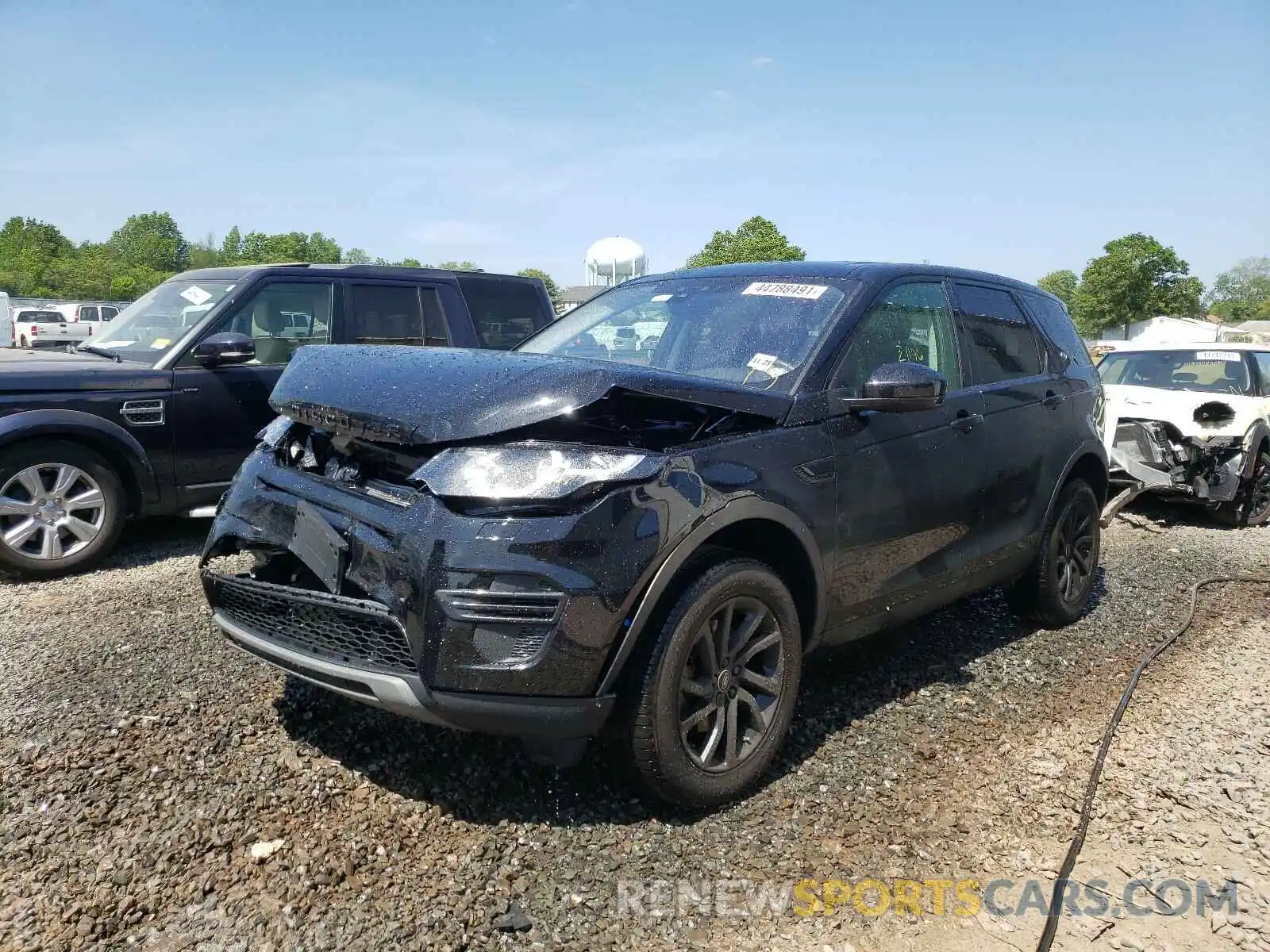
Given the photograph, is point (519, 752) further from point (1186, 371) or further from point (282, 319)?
point (1186, 371)

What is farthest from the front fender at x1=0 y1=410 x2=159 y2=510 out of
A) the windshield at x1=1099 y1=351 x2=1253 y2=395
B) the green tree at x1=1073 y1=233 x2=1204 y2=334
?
the green tree at x1=1073 y1=233 x2=1204 y2=334

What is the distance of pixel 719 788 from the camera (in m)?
2.87

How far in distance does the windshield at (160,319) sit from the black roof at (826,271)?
3374mm

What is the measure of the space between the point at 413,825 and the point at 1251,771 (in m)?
3.02

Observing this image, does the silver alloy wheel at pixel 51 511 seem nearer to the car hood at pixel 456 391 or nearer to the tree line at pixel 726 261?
the car hood at pixel 456 391

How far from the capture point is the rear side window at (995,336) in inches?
167

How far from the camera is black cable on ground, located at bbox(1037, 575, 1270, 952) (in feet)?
8.03

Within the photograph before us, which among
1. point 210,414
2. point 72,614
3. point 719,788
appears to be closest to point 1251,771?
point 719,788

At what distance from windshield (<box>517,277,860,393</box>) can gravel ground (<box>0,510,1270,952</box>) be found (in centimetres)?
143

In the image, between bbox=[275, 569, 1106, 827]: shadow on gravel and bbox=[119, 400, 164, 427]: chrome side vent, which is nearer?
bbox=[275, 569, 1106, 827]: shadow on gravel

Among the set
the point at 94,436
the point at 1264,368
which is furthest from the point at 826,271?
the point at 1264,368

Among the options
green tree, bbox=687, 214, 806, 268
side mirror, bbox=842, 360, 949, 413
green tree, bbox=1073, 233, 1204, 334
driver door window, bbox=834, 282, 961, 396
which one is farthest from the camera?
green tree, bbox=1073, 233, 1204, 334

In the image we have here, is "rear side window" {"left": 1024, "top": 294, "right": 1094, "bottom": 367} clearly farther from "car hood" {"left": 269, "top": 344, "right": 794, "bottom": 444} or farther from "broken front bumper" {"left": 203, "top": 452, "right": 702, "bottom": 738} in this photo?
"broken front bumper" {"left": 203, "top": 452, "right": 702, "bottom": 738}

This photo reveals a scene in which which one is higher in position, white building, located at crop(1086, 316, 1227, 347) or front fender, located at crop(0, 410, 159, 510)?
white building, located at crop(1086, 316, 1227, 347)
